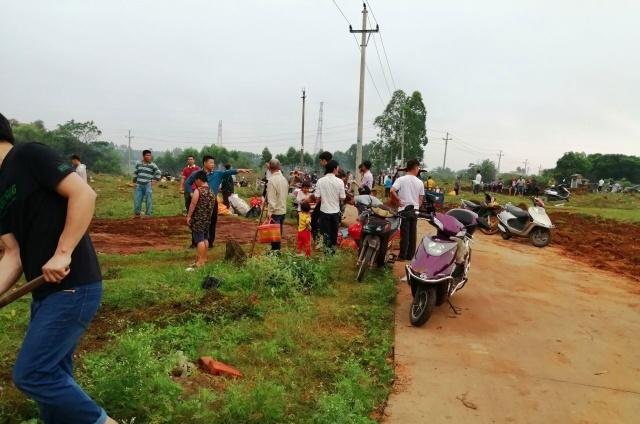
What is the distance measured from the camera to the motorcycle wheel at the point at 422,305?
5.30m

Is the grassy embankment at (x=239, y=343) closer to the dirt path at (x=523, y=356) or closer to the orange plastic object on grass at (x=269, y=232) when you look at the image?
the dirt path at (x=523, y=356)

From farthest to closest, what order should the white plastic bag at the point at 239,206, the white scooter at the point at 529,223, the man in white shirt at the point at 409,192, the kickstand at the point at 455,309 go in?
the white plastic bag at the point at 239,206, the white scooter at the point at 529,223, the man in white shirt at the point at 409,192, the kickstand at the point at 455,309

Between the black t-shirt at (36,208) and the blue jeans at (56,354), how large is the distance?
0.08 m

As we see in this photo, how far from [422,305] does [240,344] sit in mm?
2073

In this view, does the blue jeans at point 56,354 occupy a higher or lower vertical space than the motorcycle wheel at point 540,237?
higher

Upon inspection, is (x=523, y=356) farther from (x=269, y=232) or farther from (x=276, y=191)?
(x=276, y=191)

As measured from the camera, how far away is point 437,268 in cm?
539

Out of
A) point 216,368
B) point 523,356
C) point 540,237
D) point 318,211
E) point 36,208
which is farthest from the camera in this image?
point 540,237

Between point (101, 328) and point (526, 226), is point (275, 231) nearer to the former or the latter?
point (101, 328)

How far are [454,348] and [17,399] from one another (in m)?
3.67

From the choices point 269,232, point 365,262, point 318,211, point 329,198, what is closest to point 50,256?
point 365,262

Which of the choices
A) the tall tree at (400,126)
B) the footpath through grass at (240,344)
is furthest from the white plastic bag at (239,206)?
the tall tree at (400,126)

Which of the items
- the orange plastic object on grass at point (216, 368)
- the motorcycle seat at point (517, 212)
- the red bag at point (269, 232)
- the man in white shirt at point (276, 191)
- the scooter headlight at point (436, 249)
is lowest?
the orange plastic object on grass at point (216, 368)

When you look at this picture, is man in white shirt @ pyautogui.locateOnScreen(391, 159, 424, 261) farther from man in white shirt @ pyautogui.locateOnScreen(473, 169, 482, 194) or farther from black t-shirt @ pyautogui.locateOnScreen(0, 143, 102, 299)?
man in white shirt @ pyautogui.locateOnScreen(473, 169, 482, 194)
